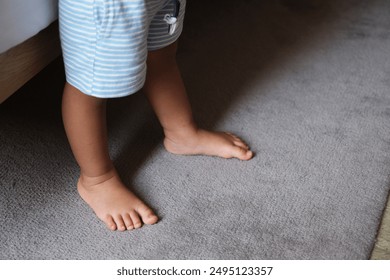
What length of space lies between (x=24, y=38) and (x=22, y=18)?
30mm

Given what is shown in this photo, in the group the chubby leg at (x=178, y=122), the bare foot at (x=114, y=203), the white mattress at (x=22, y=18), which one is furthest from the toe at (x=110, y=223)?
the white mattress at (x=22, y=18)

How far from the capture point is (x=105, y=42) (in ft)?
2.37

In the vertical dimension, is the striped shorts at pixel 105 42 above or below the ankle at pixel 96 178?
above

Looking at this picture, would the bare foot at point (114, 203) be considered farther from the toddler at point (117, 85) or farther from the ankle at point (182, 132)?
the ankle at point (182, 132)

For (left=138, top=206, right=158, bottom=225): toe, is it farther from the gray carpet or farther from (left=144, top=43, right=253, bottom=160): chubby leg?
(left=144, top=43, right=253, bottom=160): chubby leg

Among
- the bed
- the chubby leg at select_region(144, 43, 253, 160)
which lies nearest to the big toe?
the chubby leg at select_region(144, 43, 253, 160)

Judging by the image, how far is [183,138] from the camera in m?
1.02

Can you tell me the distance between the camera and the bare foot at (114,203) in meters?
0.88

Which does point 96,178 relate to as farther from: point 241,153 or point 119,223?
point 241,153

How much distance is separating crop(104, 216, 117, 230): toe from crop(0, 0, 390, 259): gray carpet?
0.01 metres

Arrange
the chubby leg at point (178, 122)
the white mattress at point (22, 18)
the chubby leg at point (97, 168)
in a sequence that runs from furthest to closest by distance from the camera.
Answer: the chubby leg at point (178, 122) → the chubby leg at point (97, 168) → the white mattress at point (22, 18)
